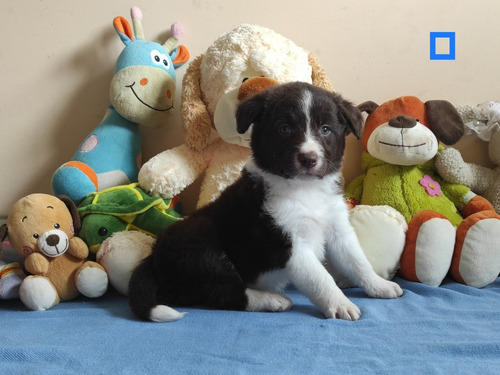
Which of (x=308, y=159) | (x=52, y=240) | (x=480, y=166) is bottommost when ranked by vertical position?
(x=52, y=240)

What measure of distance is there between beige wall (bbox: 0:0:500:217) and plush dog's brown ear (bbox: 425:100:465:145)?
0.29m

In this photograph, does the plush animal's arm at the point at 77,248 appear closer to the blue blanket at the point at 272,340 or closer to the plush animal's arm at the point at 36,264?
the plush animal's arm at the point at 36,264

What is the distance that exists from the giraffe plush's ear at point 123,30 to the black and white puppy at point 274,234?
45.6 inches

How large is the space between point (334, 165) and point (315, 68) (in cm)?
83

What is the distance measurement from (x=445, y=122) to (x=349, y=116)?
0.77 meters

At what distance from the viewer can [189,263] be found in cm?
181

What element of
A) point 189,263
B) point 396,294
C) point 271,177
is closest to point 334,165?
point 271,177

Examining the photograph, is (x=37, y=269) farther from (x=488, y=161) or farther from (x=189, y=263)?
(x=488, y=161)

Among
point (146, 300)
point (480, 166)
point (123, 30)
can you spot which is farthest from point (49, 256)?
point (480, 166)

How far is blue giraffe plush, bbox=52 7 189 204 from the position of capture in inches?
96.9

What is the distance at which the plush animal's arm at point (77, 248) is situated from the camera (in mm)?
2043

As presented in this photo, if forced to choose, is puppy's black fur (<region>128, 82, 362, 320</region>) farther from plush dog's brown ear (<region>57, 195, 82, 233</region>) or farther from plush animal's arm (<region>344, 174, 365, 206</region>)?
plush animal's arm (<region>344, 174, 365, 206</region>)

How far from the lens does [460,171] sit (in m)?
2.31

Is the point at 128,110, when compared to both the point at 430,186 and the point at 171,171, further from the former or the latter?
the point at 430,186
